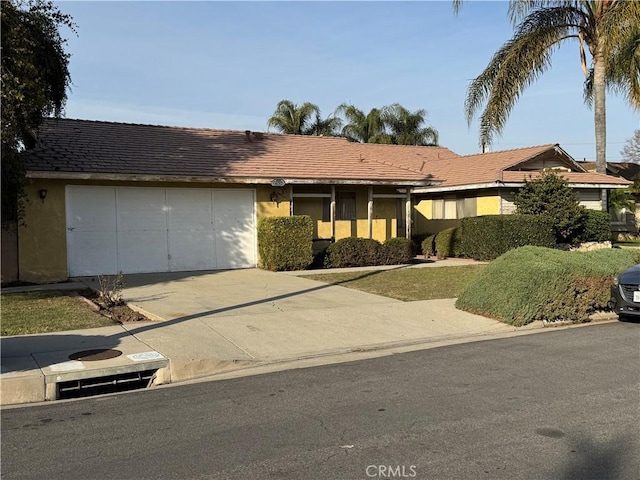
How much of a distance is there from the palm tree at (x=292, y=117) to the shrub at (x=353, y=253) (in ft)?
79.4

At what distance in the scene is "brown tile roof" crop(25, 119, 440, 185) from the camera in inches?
640

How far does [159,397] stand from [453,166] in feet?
73.1

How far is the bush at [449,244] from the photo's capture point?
2212 cm

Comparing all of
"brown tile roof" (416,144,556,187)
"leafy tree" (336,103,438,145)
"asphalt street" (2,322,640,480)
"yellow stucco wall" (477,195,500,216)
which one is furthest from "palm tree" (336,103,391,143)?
"asphalt street" (2,322,640,480)

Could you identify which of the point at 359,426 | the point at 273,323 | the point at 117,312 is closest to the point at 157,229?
the point at 117,312

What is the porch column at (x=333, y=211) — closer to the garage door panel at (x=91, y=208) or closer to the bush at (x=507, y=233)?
the bush at (x=507, y=233)

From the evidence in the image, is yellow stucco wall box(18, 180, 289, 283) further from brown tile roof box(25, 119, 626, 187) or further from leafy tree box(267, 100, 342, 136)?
leafy tree box(267, 100, 342, 136)

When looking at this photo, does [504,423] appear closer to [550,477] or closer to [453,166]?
[550,477]

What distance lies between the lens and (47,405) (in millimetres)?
6203

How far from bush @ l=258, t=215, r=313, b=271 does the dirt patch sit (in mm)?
6137

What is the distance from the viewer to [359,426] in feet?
17.1

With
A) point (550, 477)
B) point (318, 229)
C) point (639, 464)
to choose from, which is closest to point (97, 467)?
point (550, 477)

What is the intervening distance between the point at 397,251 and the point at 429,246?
3.85 meters

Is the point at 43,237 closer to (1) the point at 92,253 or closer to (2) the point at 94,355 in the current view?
(1) the point at 92,253
